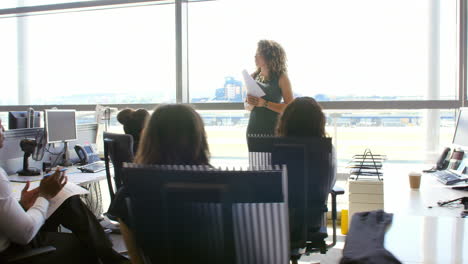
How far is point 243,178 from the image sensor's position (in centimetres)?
96

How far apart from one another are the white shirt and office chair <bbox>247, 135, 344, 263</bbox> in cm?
106

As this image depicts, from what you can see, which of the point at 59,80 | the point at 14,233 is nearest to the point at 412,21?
the point at 14,233

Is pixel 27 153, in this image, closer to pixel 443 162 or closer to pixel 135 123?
pixel 135 123

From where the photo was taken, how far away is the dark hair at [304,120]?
6.88 ft

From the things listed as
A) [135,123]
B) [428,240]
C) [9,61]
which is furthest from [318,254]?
[9,61]

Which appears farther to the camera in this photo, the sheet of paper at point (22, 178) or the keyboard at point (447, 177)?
the sheet of paper at point (22, 178)

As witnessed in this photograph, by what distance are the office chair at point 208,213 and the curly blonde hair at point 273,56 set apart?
2159 mm

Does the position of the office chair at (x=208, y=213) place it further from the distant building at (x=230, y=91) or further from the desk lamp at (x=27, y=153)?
the distant building at (x=230, y=91)

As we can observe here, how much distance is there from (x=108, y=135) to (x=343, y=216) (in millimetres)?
2181

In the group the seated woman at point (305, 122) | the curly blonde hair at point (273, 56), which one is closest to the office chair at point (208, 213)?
the seated woman at point (305, 122)

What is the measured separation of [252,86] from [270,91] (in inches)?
6.2

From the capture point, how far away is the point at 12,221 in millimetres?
1601

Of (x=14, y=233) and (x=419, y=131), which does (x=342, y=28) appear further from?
(x=14, y=233)

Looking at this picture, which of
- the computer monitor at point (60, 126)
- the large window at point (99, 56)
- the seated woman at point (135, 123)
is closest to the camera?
the seated woman at point (135, 123)
